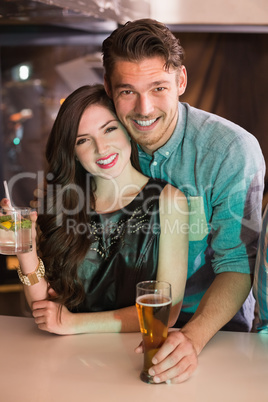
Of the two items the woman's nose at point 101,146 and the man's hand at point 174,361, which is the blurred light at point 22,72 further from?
the man's hand at point 174,361

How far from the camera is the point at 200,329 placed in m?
1.58

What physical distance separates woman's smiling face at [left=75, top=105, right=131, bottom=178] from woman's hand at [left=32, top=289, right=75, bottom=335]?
0.62 meters

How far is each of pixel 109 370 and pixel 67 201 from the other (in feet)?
3.08

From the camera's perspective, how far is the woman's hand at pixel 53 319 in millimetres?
1679

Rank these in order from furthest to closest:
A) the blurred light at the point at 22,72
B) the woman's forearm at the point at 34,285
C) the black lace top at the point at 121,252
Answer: the blurred light at the point at 22,72 → the black lace top at the point at 121,252 → the woman's forearm at the point at 34,285

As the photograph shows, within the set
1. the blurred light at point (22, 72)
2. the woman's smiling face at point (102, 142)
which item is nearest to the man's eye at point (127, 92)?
the woman's smiling face at point (102, 142)

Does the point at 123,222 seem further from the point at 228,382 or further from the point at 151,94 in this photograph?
the point at 228,382

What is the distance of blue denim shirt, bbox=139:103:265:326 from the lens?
76.5 inches

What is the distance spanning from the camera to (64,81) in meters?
2.63

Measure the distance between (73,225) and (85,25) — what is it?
113 cm

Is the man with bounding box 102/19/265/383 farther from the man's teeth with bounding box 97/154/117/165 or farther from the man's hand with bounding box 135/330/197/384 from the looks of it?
the man's hand with bounding box 135/330/197/384

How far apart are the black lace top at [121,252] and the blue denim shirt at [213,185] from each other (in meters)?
0.13

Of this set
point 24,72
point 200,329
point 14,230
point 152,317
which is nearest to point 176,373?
point 152,317

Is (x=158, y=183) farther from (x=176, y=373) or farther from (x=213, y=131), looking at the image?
(x=176, y=373)
